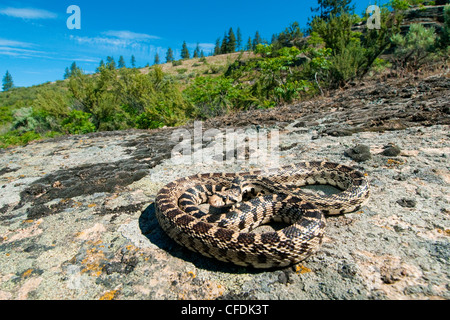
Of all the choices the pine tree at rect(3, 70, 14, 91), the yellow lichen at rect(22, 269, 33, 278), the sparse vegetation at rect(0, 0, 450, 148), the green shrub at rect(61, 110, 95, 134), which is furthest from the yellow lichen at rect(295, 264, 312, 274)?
the pine tree at rect(3, 70, 14, 91)

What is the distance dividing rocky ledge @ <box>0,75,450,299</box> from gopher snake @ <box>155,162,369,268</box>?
0.17 meters

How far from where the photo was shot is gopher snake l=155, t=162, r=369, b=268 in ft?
9.39

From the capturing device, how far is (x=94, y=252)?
3.16 metres

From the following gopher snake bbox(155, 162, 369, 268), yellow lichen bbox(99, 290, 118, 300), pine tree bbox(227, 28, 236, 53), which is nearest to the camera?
yellow lichen bbox(99, 290, 118, 300)

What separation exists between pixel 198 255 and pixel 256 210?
1226 millimetres

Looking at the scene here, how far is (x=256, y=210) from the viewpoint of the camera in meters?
3.89

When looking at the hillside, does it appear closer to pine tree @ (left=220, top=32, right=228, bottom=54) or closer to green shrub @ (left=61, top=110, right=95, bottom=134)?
green shrub @ (left=61, top=110, right=95, bottom=134)

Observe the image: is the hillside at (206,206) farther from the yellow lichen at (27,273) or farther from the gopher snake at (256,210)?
the gopher snake at (256,210)

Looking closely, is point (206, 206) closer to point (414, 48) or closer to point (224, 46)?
point (414, 48)

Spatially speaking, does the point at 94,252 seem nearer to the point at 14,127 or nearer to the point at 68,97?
the point at 68,97

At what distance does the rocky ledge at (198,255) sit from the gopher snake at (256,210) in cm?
17

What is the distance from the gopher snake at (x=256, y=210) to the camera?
2861mm

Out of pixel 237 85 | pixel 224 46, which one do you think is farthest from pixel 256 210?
pixel 224 46
